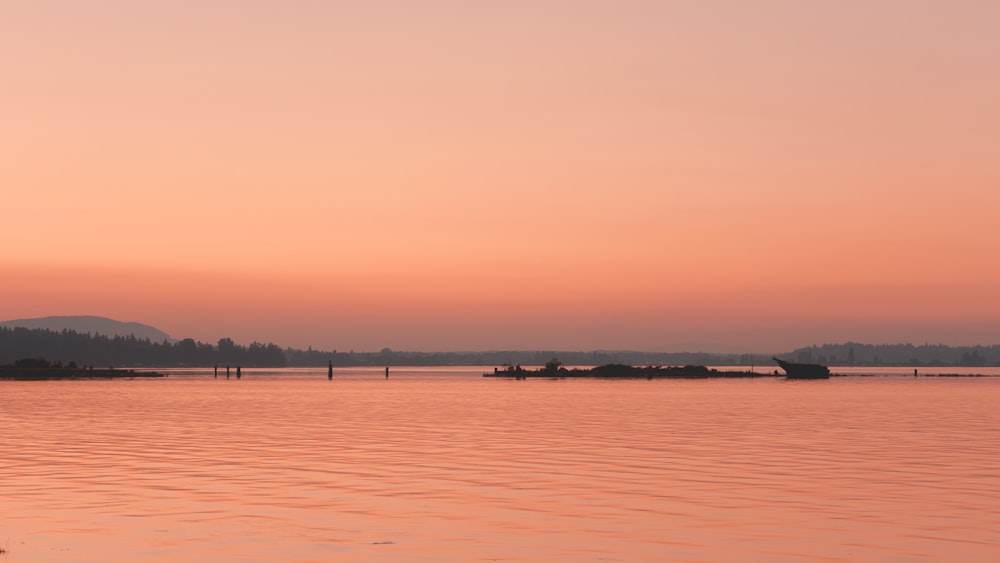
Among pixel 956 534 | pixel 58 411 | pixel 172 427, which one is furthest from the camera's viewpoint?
pixel 58 411

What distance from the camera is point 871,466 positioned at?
146ft

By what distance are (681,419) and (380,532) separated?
178 ft

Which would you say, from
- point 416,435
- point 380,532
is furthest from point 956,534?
point 416,435

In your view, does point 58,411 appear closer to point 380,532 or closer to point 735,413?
point 735,413

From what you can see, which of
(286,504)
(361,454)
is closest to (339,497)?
(286,504)

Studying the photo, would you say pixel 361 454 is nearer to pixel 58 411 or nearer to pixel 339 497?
pixel 339 497

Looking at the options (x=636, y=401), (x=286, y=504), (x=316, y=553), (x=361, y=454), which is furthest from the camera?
(x=636, y=401)

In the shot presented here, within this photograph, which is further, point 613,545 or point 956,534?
point 956,534

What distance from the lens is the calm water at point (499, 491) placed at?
2548 cm

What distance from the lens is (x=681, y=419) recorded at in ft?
260

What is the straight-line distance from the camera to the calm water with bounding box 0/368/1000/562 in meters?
25.5

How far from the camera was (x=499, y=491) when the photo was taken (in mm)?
36188

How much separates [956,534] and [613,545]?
838 cm

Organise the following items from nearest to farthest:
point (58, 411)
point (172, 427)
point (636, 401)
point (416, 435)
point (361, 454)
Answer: point (361, 454)
point (416, 435)
point (172, 427)
point (58, 411)
point (636, 401)
